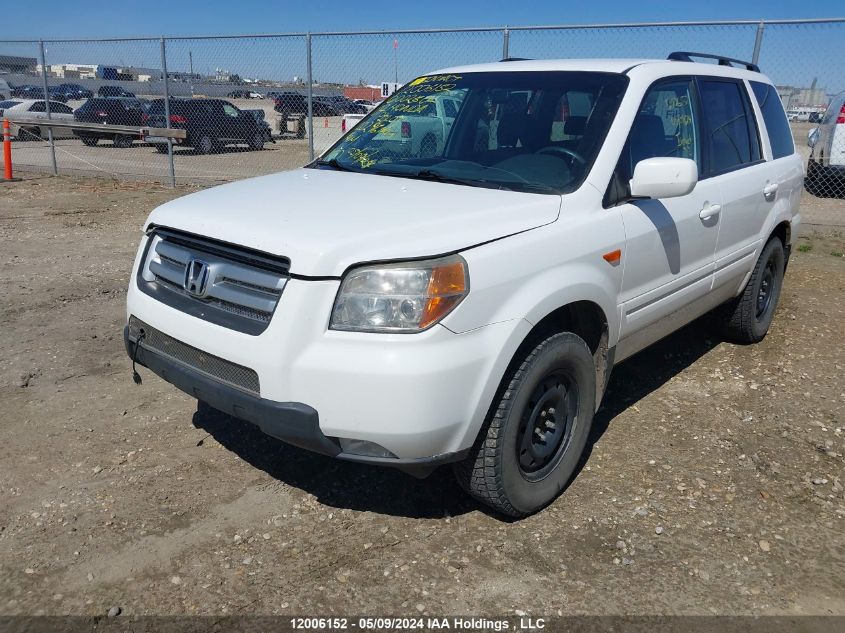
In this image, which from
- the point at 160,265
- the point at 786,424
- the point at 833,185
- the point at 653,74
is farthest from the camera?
the point at 833,185

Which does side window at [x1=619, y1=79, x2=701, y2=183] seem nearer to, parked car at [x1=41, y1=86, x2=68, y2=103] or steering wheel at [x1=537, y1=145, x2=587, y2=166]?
steering wheel at [x1=537, y1=145, x2=587, y2=166]

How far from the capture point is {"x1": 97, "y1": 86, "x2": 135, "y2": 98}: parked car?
956 inches

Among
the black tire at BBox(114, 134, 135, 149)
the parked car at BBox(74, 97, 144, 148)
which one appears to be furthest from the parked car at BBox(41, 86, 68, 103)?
the black tire at BBox(114, 134, 135, 149)

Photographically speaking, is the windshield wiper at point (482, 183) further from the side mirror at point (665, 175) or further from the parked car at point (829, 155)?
the parked car at point (829, 155)

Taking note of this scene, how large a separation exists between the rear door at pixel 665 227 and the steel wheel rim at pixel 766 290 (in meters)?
1.41

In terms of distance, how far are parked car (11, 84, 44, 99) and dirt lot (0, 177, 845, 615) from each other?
33972 millimetres

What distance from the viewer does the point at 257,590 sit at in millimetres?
2705

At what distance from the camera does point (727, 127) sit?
14.9 feet

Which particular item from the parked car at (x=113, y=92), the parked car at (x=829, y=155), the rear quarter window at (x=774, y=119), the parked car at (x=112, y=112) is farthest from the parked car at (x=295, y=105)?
the rear quarter window at (x=774, y=119)

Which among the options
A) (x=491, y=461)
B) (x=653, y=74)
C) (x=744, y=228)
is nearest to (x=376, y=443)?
(x=491, y=461)

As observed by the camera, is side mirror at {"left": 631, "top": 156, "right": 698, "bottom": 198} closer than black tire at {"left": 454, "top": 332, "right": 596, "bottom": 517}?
No

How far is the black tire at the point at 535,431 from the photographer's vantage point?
9.37 feet

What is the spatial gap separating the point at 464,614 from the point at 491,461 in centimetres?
57

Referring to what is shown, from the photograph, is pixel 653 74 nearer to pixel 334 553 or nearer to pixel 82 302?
pixel 334 553
